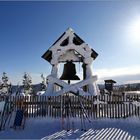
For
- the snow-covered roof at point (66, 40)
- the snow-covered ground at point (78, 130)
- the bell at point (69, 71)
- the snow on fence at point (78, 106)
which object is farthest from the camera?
the bell at point (69, 71)

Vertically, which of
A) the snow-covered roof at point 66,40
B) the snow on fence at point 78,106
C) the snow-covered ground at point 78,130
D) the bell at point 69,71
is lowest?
the snow-covered ground at point 78,130

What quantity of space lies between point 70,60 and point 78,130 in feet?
21.2

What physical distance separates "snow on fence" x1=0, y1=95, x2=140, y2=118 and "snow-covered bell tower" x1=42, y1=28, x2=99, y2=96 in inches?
47.5

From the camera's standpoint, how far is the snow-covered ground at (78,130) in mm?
9664

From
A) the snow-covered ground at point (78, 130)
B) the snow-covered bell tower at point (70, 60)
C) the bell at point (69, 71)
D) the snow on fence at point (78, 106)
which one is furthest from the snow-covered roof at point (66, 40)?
the snow-covered ground at point (78, 130)

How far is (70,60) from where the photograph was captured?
53.1 ft

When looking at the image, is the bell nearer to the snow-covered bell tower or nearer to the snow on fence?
the snow-covered bell tower

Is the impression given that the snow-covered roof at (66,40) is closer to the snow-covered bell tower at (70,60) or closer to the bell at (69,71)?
the snow-covered bell tower at (70,60)

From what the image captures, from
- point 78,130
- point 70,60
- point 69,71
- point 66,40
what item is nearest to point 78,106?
point 78,130

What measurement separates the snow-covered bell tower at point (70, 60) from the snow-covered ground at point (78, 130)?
2.41 m

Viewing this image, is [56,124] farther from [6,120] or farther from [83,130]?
[6,120]

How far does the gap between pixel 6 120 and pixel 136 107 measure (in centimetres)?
735

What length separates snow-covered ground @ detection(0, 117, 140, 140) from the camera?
9.66 metres

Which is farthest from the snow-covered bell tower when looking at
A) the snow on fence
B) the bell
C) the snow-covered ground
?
the snow-covered ground
